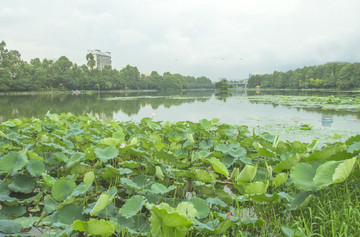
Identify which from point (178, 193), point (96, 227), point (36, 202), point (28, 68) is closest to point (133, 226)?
point (96, 227)

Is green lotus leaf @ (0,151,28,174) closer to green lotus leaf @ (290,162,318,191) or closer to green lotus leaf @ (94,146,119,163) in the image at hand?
green lotus leaf @ (94,146,119,163)

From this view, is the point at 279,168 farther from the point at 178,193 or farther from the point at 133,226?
the point at 133,226

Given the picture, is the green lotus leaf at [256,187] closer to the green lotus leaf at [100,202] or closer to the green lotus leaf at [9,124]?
the green lotus leaf at [100,202]

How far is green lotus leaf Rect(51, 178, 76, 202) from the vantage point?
A: 135 centimetres

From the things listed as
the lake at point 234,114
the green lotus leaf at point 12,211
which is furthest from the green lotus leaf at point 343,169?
the lake at point 234,114

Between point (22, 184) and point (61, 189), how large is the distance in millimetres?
507

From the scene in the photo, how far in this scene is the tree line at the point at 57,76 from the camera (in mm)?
32906

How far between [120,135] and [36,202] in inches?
39.5

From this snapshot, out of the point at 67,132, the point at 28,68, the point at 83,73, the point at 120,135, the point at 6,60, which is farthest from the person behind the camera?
the point at 83,73

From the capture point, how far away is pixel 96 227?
3.18 feet

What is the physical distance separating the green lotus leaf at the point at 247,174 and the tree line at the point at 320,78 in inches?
1775

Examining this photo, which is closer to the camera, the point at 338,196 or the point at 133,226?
the point at 133,226

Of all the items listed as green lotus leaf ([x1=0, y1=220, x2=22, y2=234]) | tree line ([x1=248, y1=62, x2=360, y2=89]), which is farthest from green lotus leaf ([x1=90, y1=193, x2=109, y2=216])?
tree line ([x1=248, y1=62, x2=360, y2=89])

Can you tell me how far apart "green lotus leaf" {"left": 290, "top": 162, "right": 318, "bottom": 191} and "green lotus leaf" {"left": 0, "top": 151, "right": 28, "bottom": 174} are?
1726 millimetres
